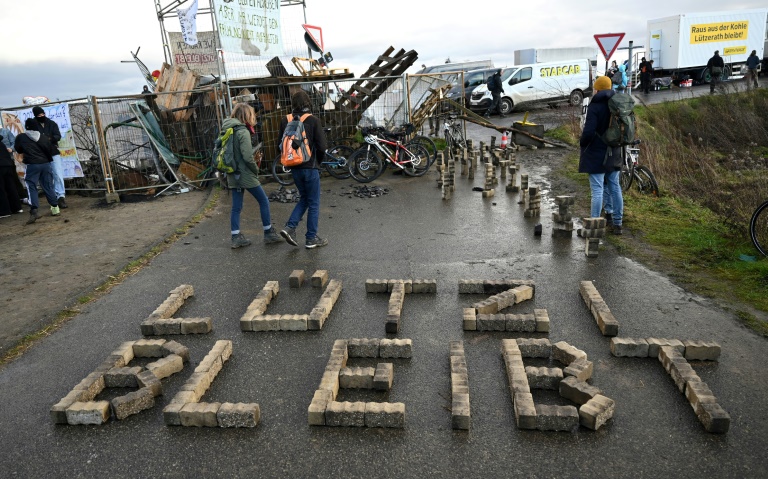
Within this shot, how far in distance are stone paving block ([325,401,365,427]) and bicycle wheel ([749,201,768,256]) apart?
5199mm

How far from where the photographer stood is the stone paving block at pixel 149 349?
4.43 m

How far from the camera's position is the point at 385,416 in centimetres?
338


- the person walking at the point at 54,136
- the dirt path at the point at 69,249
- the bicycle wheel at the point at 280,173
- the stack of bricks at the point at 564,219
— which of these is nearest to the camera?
the dirt path at the point at 69,249

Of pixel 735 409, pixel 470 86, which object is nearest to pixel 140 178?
pixel 735 409

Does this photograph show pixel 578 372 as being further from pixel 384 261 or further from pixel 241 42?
pixel 241 42

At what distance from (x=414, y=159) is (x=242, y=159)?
19.3 ft

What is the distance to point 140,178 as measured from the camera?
1227cm

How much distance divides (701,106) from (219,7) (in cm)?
1900

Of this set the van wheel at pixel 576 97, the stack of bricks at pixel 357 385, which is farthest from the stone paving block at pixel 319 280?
the van wheel at pixel 576 97

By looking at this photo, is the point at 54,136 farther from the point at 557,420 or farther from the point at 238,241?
the point at 557,420

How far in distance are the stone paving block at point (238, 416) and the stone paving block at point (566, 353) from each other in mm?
2250

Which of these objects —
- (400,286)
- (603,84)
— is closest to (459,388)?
(400,286)

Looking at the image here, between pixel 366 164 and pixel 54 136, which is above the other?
pixel 54 136

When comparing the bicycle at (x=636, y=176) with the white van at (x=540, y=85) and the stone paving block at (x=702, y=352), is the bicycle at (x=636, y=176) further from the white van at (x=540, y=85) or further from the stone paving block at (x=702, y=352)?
the white van at (x=540, y=85)
